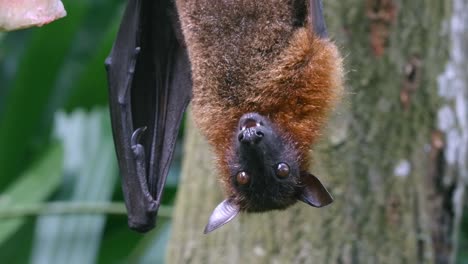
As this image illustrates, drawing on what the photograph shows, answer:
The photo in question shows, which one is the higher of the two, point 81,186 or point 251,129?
point 251,129

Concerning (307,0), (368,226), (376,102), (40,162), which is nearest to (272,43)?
(307,0)

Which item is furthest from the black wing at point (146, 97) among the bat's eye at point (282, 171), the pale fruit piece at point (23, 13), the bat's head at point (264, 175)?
the pale fruit piece at point (23, 13)

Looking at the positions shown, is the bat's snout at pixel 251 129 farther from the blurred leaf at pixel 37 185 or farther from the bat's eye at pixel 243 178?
the blurred leaf at pixel 37 185

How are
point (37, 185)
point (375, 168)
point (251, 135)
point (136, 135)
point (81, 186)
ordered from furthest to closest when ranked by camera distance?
1. point (81, 186)
2. point (37, 185)
3. point (375, 168)
4. point (136, 135)
5. point (251, 135)

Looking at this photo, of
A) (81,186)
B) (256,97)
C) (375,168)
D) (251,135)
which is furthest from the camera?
(81,186)

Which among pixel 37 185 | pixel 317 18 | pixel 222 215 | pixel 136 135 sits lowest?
pixel 37 185

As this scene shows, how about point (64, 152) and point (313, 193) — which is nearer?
point (313, 193)

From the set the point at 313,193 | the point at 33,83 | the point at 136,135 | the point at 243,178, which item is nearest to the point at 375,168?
the point at 313,193

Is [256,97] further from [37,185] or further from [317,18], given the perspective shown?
[37,185]
